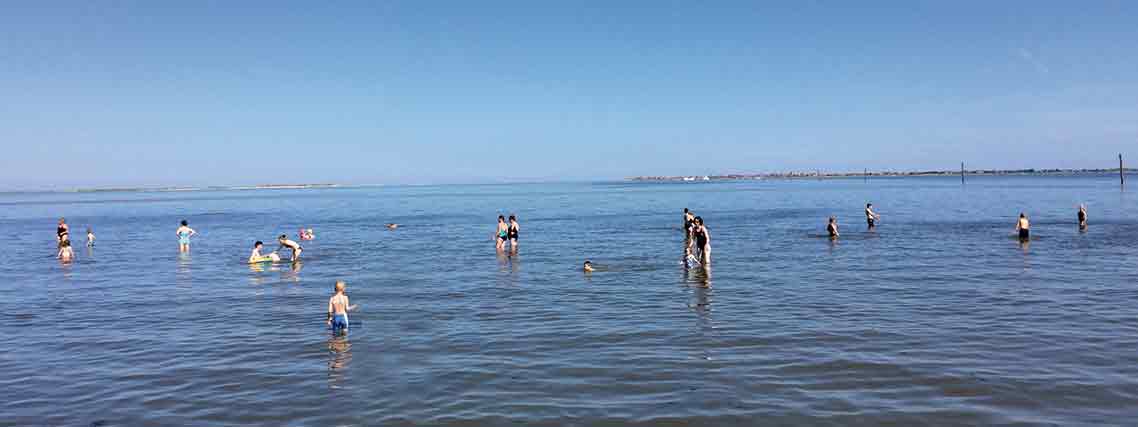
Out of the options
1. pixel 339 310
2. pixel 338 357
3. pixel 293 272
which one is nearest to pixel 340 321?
pixel 339 310

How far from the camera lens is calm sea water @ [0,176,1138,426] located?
10195mm

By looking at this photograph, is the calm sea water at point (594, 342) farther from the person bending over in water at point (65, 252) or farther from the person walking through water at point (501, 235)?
the person walking through water at point (501, 235)

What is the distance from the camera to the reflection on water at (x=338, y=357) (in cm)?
1175

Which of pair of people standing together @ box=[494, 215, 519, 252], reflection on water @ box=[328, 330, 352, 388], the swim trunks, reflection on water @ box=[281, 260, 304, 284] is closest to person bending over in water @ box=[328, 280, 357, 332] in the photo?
the swim trunks

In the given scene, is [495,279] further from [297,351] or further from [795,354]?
[795,354]

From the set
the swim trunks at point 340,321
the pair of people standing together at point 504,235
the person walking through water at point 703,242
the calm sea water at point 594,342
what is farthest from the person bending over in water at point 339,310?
the pair of people standing together at point 504,235

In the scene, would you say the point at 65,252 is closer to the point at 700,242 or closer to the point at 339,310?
the point at 339,310

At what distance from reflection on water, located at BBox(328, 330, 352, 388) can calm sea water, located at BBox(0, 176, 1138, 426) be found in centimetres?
6

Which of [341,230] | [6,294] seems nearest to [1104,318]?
[6,294]

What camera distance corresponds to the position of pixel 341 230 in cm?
5144

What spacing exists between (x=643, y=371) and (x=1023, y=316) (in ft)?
31.0

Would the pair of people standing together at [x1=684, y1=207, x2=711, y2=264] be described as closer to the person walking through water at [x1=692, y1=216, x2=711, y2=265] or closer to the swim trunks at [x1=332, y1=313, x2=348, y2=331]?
the person walking through water at [x1=692, y1=216, x2=711, y2=265]

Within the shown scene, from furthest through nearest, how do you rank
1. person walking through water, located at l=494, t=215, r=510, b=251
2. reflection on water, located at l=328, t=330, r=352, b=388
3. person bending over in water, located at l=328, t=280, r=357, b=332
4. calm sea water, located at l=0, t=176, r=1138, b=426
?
person walking through water, located at l=494, t=215, r=510, b=251, person bending over in water, located at l=328, t=280, r=357, b=332, reflection on water, located at l=328, t=330, r=352, b=388, calm sea water, located at l=0, t=176, r=1138, b=426

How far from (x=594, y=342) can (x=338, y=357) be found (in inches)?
189
